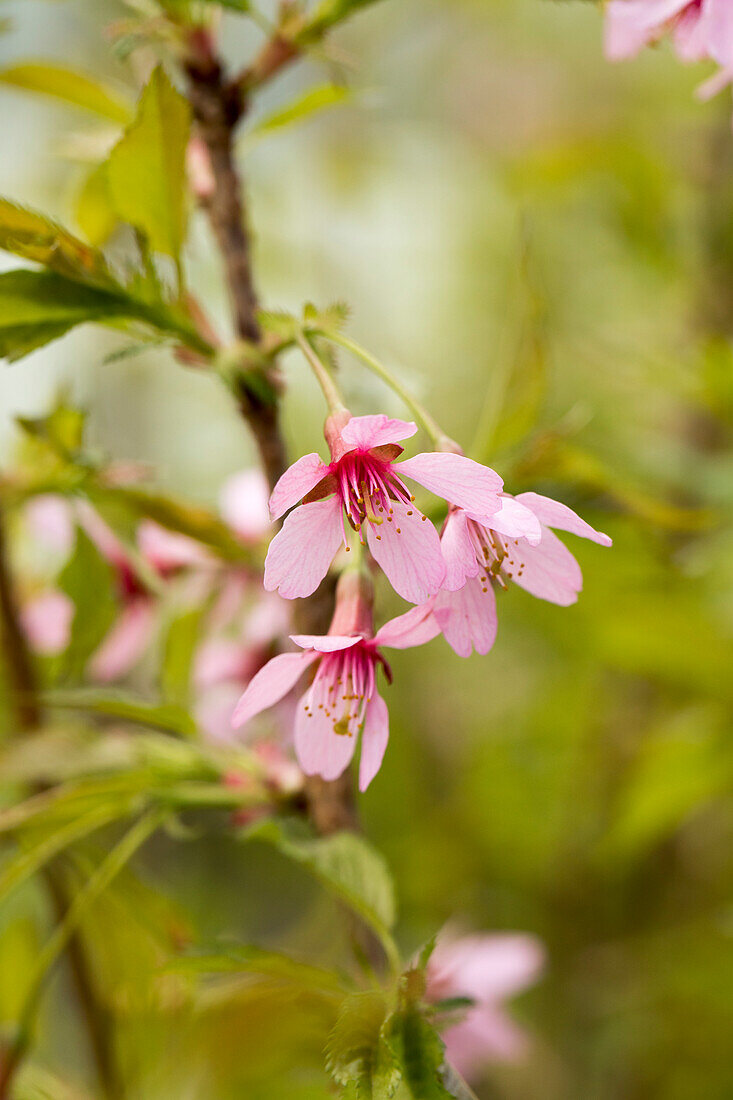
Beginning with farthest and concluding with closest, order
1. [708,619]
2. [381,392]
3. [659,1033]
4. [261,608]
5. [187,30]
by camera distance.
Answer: [659,1033] → [708,619] → [261,608] → [381,392] → [187,30]

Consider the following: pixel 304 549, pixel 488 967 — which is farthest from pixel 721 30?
pixel 488 967

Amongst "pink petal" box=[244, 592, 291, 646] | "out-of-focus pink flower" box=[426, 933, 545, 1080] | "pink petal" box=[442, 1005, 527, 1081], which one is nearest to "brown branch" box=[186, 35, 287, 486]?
"pink petal" box=[244, 592, 291, 646]

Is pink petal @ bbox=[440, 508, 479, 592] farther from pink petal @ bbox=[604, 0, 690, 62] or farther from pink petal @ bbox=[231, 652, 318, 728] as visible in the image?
pink petal @ bbox=[604, 0, 690, 62]

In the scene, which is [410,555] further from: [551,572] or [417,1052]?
[417,1052]

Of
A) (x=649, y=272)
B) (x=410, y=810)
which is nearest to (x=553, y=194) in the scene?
(x=649, y=272)

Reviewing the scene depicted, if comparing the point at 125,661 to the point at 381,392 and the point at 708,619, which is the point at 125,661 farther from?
the point at 708,619
